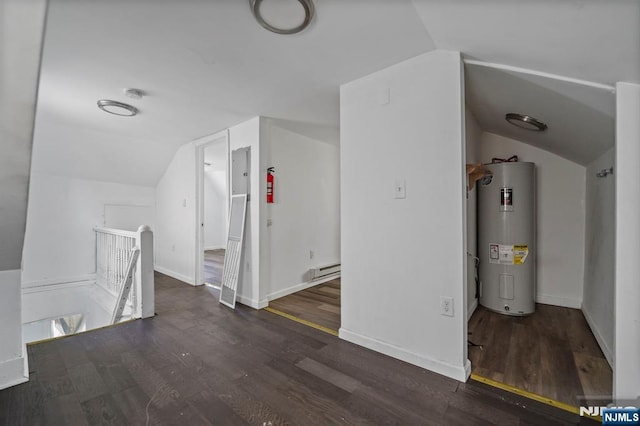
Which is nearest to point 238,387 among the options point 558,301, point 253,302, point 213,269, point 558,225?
point 253,302

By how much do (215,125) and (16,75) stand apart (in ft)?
8.14

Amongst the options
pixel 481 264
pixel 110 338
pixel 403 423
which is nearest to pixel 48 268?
pixel 110 338

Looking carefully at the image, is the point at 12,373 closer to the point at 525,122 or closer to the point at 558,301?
the point at 525,122

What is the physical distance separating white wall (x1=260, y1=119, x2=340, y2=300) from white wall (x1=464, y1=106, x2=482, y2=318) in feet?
6.81

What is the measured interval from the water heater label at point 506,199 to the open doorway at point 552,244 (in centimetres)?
1

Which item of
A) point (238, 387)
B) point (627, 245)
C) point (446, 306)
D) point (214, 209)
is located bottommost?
point (238, 387)

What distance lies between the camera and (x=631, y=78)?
4.08 ft

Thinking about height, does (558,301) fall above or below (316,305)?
above

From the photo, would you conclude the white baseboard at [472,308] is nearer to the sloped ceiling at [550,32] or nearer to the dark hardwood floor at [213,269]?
the sloped ceiling at [550,32]

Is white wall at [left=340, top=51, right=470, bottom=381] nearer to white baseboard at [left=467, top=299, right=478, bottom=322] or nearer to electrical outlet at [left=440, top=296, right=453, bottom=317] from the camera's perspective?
electrical outlet at [left=440, top=296, right=453, bottom=317]

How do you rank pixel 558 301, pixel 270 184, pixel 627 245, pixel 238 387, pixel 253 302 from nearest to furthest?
pixel 627 245, pixel 238 387, pixel 558 301, pixel 253 302, pixel 270 184

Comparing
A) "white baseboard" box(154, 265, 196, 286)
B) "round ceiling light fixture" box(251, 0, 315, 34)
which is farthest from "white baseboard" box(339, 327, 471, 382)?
"white baseboard" box(154, 265, 196, 286)

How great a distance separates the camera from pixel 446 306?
6.17 feet

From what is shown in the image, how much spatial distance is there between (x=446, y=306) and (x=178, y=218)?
4.46 meters
